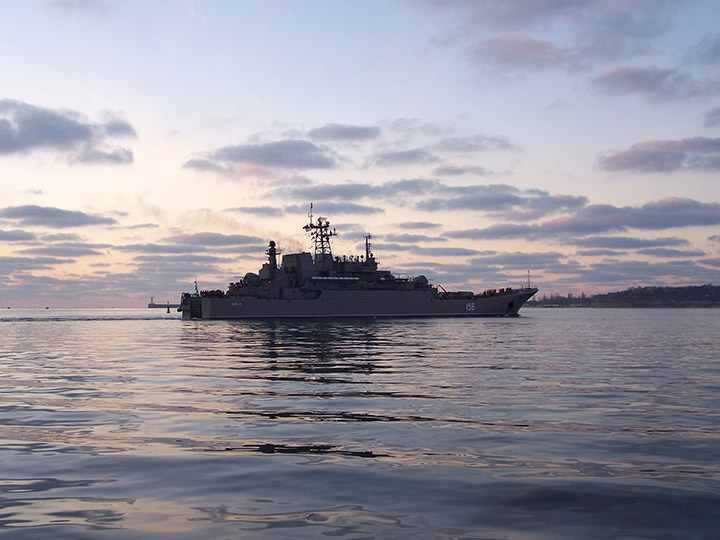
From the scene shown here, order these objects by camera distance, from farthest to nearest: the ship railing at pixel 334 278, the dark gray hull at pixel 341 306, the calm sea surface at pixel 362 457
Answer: the ship railing at pixel 334 278 < the dark gray hull at pixel 341 306 < the calm sea surface at pixel 362 457

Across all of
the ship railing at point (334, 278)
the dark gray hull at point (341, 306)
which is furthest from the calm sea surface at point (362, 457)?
the ship railing at point (334, 278)

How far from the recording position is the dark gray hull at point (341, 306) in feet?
234

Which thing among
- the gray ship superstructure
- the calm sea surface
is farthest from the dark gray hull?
the calm sea surface

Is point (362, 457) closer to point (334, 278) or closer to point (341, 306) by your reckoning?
point (341, 306)

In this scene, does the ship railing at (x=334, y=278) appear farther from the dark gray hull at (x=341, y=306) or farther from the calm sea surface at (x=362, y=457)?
the calm sea surface at (x=362, y=457)

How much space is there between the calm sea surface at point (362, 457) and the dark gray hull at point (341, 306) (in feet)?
183

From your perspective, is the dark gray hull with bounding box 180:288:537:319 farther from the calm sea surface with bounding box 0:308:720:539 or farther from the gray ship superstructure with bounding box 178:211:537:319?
the calm sea surface with bounding box 0:308:720:539

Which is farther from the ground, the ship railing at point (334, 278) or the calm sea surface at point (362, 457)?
the ship railing at point (334, 278)

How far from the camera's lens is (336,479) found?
20.8 ft

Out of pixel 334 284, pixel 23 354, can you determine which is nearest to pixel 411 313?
pixel 334 284

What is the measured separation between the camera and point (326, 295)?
72.2 meters

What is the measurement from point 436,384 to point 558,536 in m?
9.73

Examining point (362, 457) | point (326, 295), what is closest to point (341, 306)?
point (326, 295)

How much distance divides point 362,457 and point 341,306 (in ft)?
215
